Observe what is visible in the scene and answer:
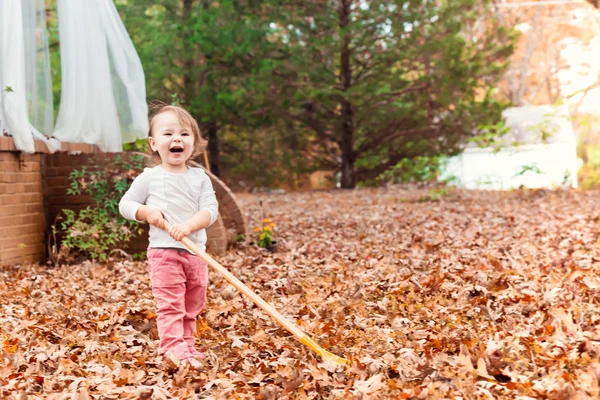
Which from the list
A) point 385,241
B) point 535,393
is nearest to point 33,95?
point 385,241

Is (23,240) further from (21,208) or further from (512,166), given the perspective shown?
(512,166)

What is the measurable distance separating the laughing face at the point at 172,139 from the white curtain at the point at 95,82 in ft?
12.8

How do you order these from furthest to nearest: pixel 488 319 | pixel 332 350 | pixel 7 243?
1. pixel 7 243
2. pixel 488 319
3. pixel 332 350

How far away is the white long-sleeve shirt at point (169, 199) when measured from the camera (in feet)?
11.4

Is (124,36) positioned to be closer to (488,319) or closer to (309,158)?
(488,319)

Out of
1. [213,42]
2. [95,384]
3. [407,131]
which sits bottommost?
[95,384]

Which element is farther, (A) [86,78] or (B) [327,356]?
(A) [86,78]

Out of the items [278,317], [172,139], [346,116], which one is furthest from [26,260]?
[346,116]

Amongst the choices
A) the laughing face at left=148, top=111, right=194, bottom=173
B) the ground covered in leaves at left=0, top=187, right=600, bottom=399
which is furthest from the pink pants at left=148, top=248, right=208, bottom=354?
the laughing face at left=148, top=111, right=194, bottom=173

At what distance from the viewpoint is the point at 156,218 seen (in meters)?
3.37

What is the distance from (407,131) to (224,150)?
14.6ft

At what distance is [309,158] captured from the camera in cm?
1770

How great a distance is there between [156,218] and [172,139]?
1.24 ft

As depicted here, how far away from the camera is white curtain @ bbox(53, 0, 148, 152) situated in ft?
23.3
